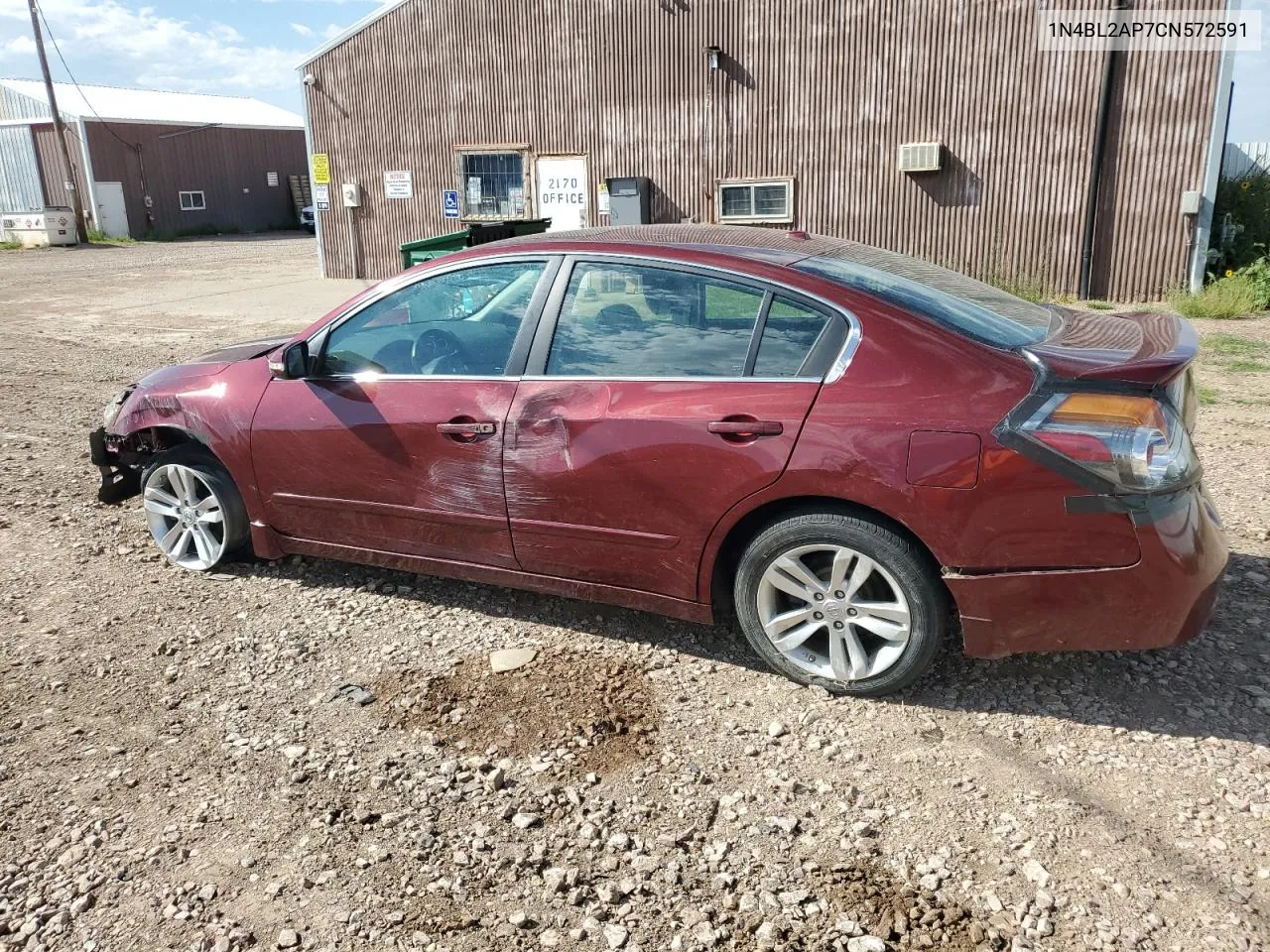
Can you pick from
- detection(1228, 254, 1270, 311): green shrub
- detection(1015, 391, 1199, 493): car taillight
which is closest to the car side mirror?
detection(1015, 391, 1199, 493): car taillight

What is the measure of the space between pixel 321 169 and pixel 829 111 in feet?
33.0

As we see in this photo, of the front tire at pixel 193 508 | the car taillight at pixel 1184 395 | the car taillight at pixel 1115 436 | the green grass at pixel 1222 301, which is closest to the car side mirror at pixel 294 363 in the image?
the front tire at pixel 193 508

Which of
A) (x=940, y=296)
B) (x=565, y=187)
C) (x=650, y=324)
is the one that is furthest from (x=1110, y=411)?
(x=565, y=187)

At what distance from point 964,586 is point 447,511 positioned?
2042mm

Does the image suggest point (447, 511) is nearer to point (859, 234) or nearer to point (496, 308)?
point (496, 308)

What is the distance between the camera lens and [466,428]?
3.96 metres

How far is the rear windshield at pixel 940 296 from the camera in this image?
346 centimetres

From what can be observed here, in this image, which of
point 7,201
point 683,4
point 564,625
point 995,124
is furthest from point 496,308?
point 7,201

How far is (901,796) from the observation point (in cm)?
307

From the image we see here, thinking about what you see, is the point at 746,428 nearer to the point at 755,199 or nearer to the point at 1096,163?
the point at 1096,163

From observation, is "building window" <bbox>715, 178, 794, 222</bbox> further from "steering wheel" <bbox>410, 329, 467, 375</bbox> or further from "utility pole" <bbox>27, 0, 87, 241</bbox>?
"utility pole" <bbox>27, 0, 87, 241</bbox>

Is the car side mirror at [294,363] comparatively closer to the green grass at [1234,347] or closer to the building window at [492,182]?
the green grass at [1234,347]

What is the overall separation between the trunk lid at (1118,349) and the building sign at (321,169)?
1793 cm

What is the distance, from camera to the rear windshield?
11.4ft
